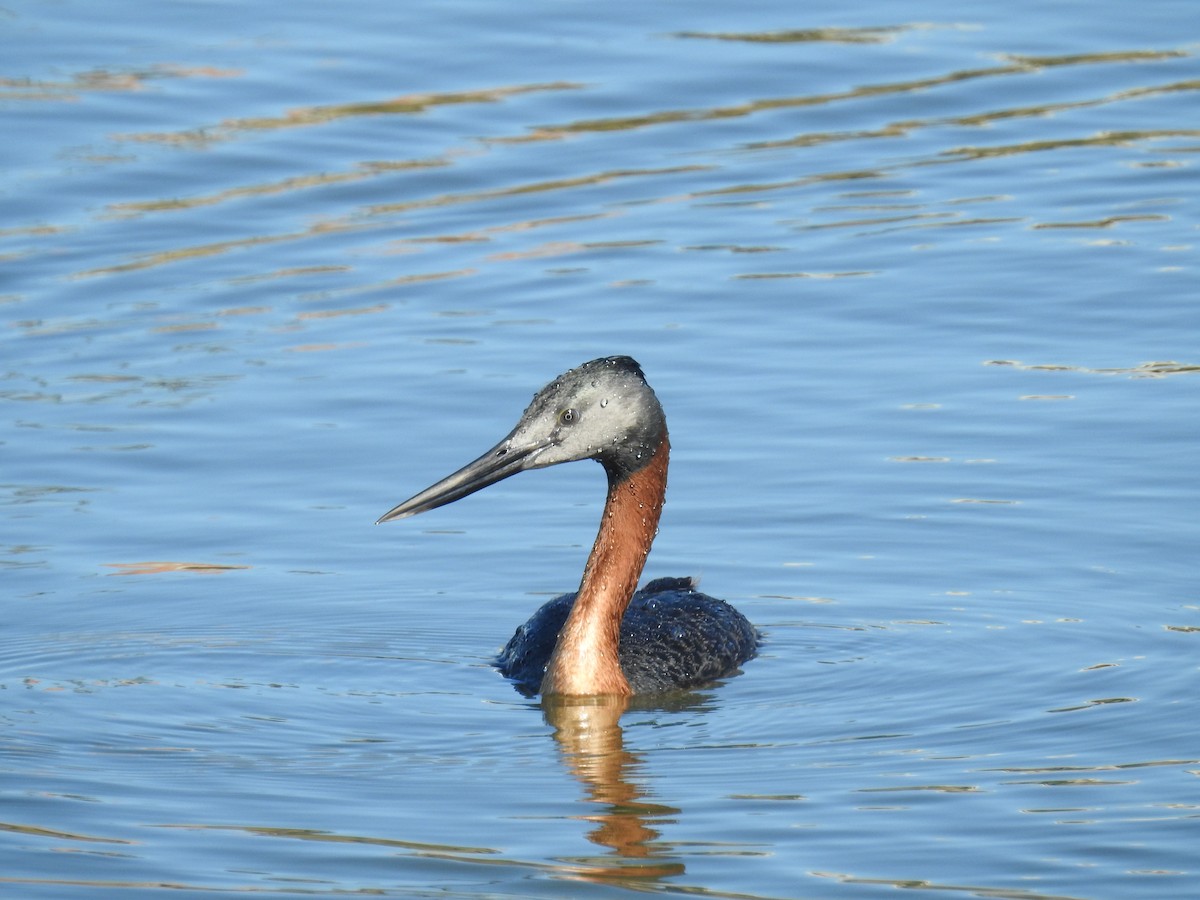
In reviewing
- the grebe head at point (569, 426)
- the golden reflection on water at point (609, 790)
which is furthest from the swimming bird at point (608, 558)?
the golden reflection on water at point (609, 790)

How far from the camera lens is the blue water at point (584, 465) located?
24.9 feet

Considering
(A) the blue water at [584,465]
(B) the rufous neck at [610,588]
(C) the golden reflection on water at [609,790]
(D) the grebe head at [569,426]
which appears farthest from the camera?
(B) the rufous neck at [610,588]

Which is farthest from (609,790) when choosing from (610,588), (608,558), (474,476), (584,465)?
(584,465)

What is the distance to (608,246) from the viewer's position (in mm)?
15594

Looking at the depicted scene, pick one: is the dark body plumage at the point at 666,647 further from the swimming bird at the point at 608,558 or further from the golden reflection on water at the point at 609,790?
the golden reflection on water at the point at 609,790

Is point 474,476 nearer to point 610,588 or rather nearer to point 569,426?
point 569,426

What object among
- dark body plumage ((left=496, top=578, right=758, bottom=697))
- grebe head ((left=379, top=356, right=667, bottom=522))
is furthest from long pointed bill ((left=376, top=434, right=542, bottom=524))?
dark body plumage ((left=496, top=578, right=758, bottom=697))

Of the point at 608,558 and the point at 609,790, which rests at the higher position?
the point at 608,558

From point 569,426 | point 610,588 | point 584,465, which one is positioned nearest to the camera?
point 569,426

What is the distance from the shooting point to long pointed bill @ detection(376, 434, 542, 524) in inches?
354

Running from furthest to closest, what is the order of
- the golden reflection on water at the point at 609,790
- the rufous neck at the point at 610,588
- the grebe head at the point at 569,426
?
1. the rufous neck at the point at 610,588
2. the grebe head at the point at 569,426
3. the golden reflection on water at the point at 609,790

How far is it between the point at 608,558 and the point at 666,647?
1.59 feet

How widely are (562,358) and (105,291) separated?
3.41 metres

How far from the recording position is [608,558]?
9234mm
